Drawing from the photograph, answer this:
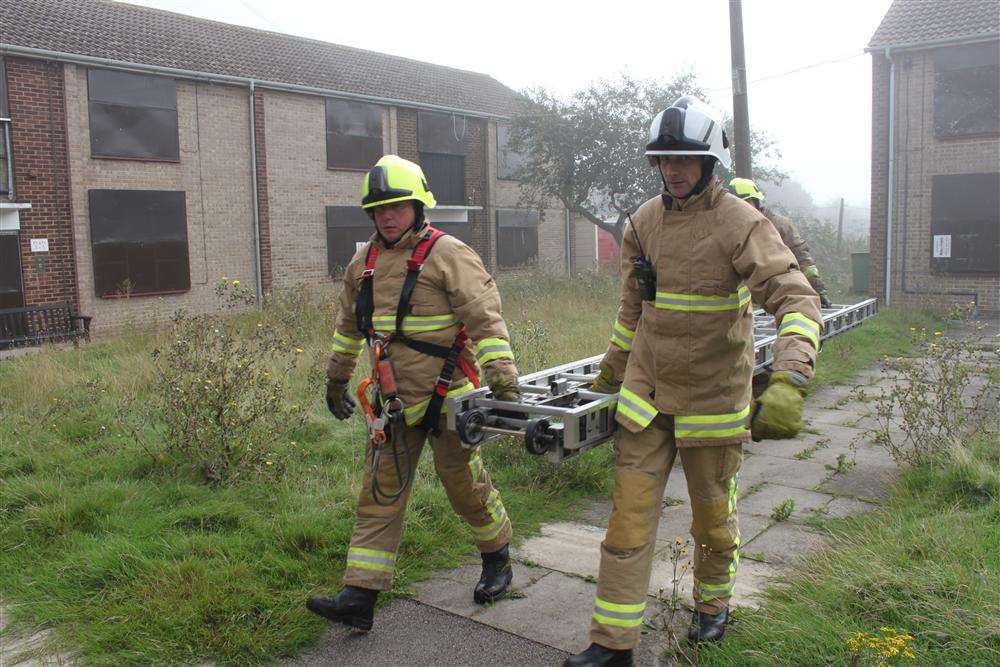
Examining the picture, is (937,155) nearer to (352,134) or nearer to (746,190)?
(746,190)

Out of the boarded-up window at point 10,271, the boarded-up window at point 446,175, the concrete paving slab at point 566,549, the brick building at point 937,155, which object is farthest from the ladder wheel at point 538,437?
the boarded-up window at point 446,175

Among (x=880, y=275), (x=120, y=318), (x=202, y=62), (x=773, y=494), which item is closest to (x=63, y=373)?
(x=773, y=494)

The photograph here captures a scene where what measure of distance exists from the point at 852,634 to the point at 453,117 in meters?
23.6

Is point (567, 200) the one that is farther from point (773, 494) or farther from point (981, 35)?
point (773, 494)

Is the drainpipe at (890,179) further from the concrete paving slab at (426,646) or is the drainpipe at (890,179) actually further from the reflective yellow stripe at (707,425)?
the concrete paving slab at (426,646)

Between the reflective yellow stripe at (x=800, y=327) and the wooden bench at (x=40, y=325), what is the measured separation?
1482 cm

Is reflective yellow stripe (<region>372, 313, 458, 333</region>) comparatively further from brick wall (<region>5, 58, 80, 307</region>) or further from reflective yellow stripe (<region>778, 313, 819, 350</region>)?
brick wall (<region>5, 58, 80, 307</region>)

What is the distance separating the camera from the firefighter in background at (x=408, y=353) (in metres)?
3.55

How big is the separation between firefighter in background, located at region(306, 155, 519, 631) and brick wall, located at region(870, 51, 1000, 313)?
652 inches

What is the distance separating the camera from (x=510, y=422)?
11.4 feet

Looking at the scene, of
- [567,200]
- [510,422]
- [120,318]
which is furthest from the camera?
[567,200]

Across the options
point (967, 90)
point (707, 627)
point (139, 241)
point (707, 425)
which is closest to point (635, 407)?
point (707, 425)

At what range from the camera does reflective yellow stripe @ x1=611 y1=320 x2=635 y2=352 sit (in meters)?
3.59

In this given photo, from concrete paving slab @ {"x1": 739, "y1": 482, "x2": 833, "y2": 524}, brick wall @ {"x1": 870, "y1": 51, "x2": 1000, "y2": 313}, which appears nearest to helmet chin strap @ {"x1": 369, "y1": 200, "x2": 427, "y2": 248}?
concrete paving slab @ {"x1": 739, "y1": 482, "x2": 833, "y2": 524}
